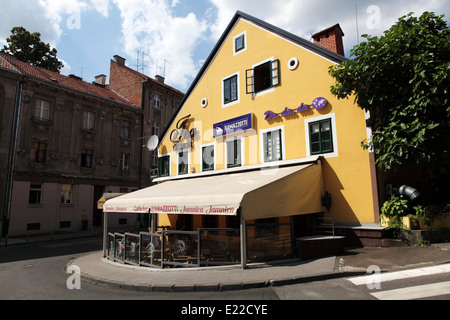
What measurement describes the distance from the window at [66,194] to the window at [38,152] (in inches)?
114

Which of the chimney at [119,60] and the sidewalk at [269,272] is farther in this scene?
the chimney at [119,60]

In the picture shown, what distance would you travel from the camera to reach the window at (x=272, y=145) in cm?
1322

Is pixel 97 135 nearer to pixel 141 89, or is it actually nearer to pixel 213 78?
pixel 141 89

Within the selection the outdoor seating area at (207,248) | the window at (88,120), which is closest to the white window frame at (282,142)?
the outdoor seating area at (207,248)

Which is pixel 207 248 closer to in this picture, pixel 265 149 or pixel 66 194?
pixel 265 149

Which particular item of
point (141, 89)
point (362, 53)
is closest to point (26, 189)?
point (141, 89)

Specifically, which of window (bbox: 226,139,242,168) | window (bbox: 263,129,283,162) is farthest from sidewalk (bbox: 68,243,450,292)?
window (bbox: 226,139,242,168)

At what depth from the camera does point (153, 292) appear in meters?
7.26

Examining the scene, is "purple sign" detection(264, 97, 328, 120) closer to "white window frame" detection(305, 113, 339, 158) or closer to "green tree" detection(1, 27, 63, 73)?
"white window frame" detection(305, 113, 339, 158)

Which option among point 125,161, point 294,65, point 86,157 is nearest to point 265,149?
point 294,65

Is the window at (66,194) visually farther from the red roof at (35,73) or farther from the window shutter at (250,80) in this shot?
the window shutter at (250,80)

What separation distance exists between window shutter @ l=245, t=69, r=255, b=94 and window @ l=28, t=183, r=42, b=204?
19547 mm

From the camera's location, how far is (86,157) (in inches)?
1055
